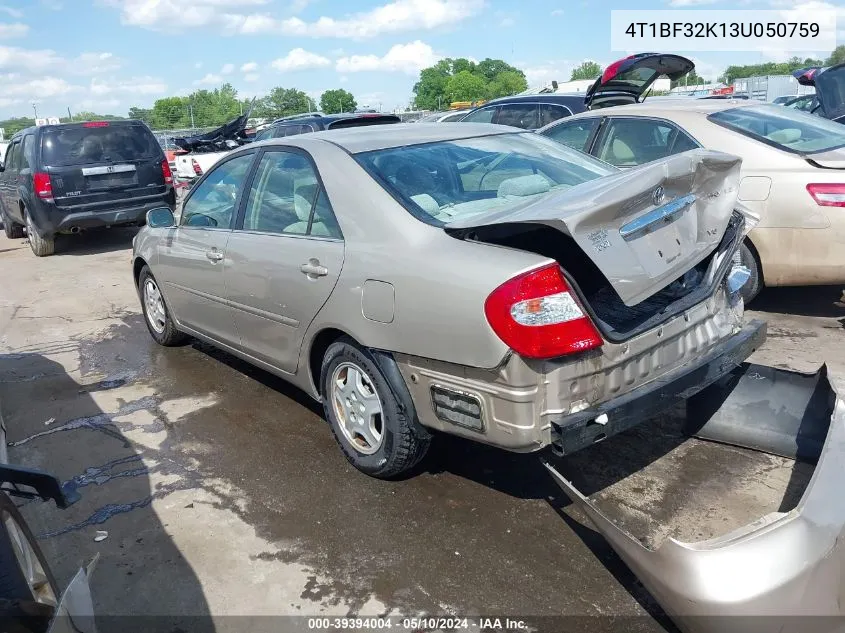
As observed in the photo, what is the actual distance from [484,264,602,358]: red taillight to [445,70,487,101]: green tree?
109 metres

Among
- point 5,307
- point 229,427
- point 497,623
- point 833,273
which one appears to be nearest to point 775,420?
point 497,623

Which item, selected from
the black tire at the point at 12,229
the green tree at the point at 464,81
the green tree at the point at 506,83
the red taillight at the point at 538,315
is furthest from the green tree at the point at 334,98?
the red taillight at the point at 538,315

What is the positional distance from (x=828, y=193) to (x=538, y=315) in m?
3.46

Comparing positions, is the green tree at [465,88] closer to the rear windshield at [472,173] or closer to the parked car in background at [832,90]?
the parked car in background at [832,90]

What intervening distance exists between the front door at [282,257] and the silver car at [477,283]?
12mm

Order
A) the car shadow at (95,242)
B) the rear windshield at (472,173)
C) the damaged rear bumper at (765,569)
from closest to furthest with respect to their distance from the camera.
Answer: the damaged rear bumper at (765,569), the rear windshield at (472,173), the car shadow at (95,242)

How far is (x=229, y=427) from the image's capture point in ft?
14.1

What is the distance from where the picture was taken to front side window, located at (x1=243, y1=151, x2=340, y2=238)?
3.55 m

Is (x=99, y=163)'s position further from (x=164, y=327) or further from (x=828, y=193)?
(x=828, y=193)

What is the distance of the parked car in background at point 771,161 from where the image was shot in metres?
4.97

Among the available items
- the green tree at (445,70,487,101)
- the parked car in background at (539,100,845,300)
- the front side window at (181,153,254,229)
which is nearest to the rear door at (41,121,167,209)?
the front side window at (181,153,254,229)

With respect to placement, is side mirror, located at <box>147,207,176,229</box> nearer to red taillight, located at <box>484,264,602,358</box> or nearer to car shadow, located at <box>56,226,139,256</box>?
red taillight, located at <box>484,264,602,358</box>

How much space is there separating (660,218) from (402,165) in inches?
49.9

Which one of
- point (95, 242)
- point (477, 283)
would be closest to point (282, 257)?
point (477, 283)
